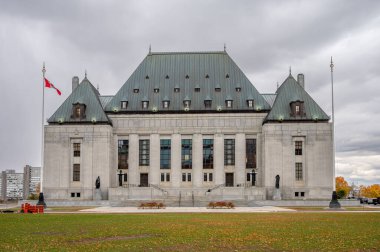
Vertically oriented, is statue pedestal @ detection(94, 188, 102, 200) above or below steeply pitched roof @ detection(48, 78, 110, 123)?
below

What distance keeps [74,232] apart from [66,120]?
54961mm

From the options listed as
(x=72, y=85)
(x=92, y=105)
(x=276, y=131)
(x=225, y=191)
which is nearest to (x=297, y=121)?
(x=276, y=131)

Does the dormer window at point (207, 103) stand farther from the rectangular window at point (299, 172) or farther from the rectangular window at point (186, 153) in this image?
the rectangular window at point (299, 172)

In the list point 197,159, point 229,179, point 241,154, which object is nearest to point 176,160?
point 197,159

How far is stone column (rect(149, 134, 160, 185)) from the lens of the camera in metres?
79.9

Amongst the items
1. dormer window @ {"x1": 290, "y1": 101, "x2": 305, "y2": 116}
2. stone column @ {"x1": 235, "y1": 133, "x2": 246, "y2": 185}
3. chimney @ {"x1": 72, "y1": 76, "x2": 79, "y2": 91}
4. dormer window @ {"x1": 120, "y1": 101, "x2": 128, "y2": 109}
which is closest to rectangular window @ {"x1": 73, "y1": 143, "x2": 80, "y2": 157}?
dormer window @ {"x1": 120, "y1": 101, "x2": 128, "y2": 109}

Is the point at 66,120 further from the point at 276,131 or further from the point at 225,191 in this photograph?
the point at 276,131

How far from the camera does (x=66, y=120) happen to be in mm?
78938

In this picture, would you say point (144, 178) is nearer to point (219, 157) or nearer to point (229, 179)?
point (219, 157)

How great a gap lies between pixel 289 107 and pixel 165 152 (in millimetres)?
20789

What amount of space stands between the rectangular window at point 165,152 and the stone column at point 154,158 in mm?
656

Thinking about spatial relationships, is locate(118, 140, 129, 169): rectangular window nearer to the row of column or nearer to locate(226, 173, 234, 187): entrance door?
the row of column

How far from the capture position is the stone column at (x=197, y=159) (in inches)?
3137

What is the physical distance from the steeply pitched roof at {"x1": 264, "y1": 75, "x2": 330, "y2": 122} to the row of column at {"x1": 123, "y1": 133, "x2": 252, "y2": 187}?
652cm
